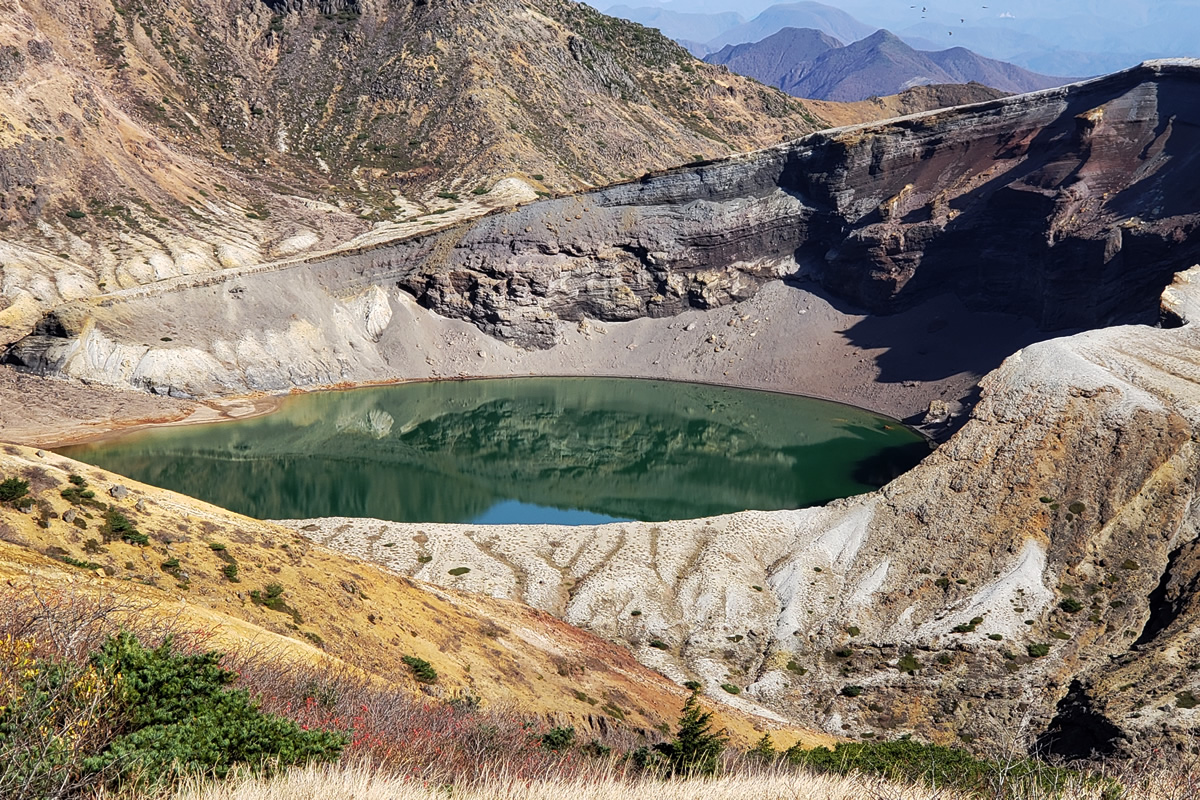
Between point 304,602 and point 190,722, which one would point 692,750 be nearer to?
point 190,722

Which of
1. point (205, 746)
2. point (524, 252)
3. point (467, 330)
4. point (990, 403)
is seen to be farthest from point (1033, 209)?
point (205, 746)

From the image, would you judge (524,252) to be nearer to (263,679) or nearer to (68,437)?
(68,437)

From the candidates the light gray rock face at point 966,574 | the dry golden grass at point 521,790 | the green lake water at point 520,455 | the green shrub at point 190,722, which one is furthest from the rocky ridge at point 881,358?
the green shrub at point 190,722

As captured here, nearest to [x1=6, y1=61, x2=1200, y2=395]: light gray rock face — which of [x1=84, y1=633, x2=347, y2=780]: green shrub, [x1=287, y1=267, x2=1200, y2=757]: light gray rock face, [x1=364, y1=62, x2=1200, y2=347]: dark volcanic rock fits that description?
[x1=364, y1=62, x2=1200, y2=347]: dark volcanic rock

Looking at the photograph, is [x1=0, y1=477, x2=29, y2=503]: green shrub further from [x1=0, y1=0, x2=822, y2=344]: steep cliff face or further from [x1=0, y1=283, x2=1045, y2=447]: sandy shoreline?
[x1=0, y1=0, x2=822, y2=344]: steep cliff face

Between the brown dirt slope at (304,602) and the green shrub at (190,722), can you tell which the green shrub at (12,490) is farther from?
the green shrub at (190,722)
